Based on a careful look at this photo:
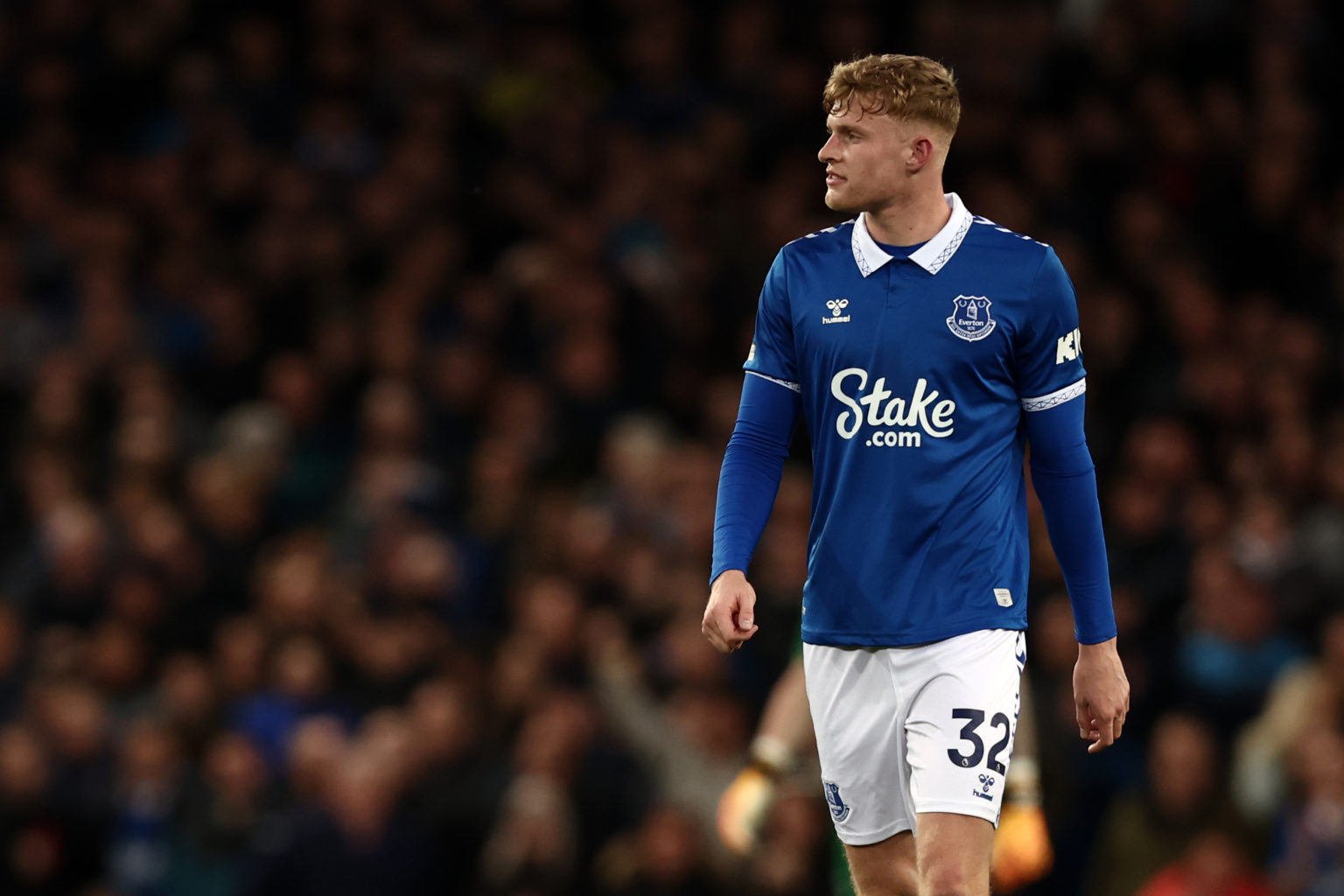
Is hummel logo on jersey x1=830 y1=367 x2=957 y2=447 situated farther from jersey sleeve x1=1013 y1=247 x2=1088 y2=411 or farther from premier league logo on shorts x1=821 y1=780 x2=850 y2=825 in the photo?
premier league logo on shorts x1=821 y1=780 x2=850 y2=825

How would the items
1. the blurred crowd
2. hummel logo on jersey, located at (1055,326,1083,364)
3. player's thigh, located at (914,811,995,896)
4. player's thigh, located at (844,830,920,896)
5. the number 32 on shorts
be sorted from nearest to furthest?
player's thigh, located at (914,811,995,896), the number 32 on shorts, hummel logo on jersey, located at (1055,326,1083,364), player's thigh, located at (844,830,920,896), the blurred crowd

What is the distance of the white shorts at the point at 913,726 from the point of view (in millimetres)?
4512

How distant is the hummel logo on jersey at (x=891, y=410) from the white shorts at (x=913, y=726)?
0.49 metres

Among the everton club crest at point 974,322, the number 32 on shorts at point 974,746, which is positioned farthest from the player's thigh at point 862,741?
the everton club crest at point 974,322

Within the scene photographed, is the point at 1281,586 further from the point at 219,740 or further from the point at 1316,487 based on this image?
the point at 219,740

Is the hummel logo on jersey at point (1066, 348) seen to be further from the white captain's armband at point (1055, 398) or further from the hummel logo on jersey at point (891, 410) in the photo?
the hummel logo on jersey at point (891, 410)

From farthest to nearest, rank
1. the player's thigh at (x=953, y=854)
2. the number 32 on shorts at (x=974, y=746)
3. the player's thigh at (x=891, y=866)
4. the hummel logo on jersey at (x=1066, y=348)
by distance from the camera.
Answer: the player's thigh at (x=891, y=866) < the hummel logo on jersey at (x=1066, y=348) < the number 32 on shorts at (x=974, y=746) < the player's thigh at (x=953, y=854)

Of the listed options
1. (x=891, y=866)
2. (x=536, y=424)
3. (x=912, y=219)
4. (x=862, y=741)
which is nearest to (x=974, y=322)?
(x=912, y=219)

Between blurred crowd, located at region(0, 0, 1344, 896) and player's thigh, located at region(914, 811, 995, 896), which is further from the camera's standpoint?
blurred crowd, located at region(0, 0, 1344, 896)

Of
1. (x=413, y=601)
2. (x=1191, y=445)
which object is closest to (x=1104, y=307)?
(x=1191, y=445)

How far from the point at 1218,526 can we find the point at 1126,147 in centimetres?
306

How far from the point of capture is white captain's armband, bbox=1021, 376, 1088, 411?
15.2 feet

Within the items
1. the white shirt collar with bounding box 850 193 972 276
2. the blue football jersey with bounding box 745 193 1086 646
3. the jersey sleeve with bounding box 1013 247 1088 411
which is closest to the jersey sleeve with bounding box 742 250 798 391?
the blue football jersey with bounding box 745 193 1086 646

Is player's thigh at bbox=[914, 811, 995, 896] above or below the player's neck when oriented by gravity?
below
